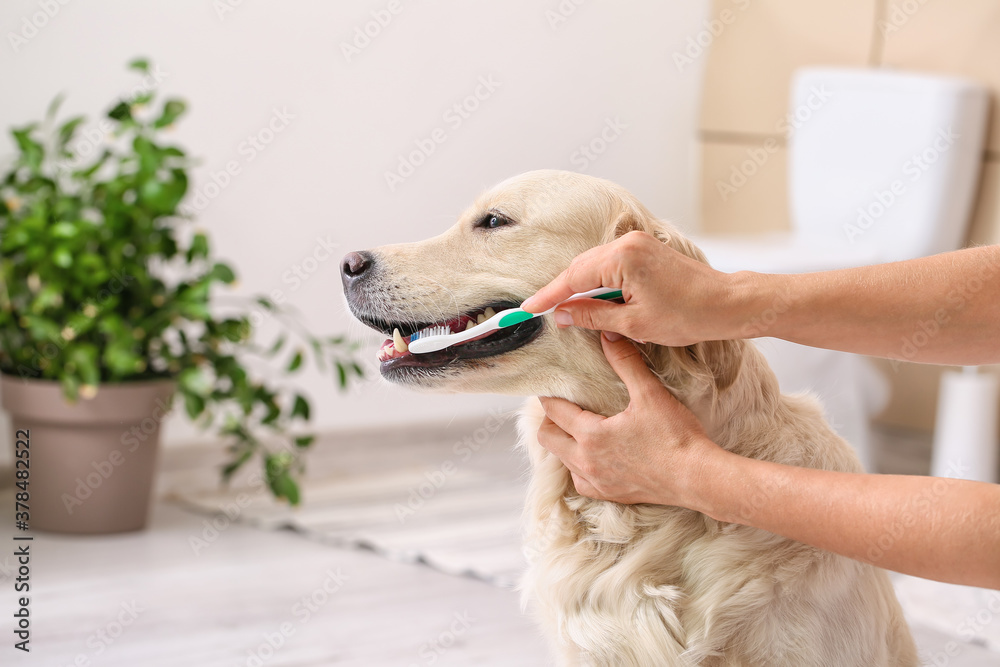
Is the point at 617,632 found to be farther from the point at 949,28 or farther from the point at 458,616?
the point at 949,28

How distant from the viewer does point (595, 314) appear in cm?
98

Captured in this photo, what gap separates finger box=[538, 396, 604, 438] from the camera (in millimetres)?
1039

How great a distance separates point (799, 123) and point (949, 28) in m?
0.50

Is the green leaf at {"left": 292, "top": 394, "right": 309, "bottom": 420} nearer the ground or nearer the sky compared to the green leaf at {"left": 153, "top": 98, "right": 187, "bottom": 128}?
nearer the ground

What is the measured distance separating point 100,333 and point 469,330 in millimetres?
1364
